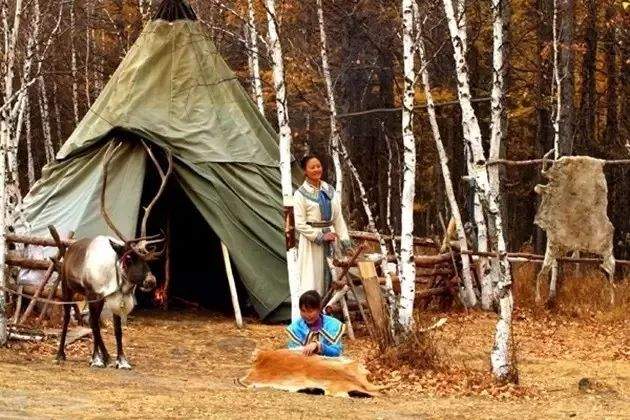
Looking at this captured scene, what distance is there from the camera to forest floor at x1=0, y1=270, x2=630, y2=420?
22.5 ft

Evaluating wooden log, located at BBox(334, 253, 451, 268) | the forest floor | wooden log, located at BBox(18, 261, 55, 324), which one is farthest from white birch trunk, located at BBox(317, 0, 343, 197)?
wooden log, located at BBox(18, 261, 55, 324)

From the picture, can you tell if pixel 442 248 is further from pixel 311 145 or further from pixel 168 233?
pixel 311 145

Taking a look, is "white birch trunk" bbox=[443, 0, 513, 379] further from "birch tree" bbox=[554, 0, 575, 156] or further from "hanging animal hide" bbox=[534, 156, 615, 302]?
"birch tree" bbox=[554, 0, 575, 156]

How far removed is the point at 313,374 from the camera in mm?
7770

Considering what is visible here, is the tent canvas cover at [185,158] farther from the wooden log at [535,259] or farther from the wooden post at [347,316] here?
the wooden log at [535,259]

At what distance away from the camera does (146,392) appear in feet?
24.3

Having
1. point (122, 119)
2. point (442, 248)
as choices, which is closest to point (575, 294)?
point (442, 248)

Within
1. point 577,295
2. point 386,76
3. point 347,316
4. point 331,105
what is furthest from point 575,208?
point 386,76

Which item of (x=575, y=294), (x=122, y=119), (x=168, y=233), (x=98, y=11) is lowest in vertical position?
(x=575, y=294)

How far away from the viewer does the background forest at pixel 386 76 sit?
17703mm

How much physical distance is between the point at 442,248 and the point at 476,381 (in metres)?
5.54

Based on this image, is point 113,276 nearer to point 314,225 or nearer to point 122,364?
point 122,364

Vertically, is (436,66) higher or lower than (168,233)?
higher

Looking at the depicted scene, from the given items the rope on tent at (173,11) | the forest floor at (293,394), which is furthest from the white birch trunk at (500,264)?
the rope on tent at (173,11)
